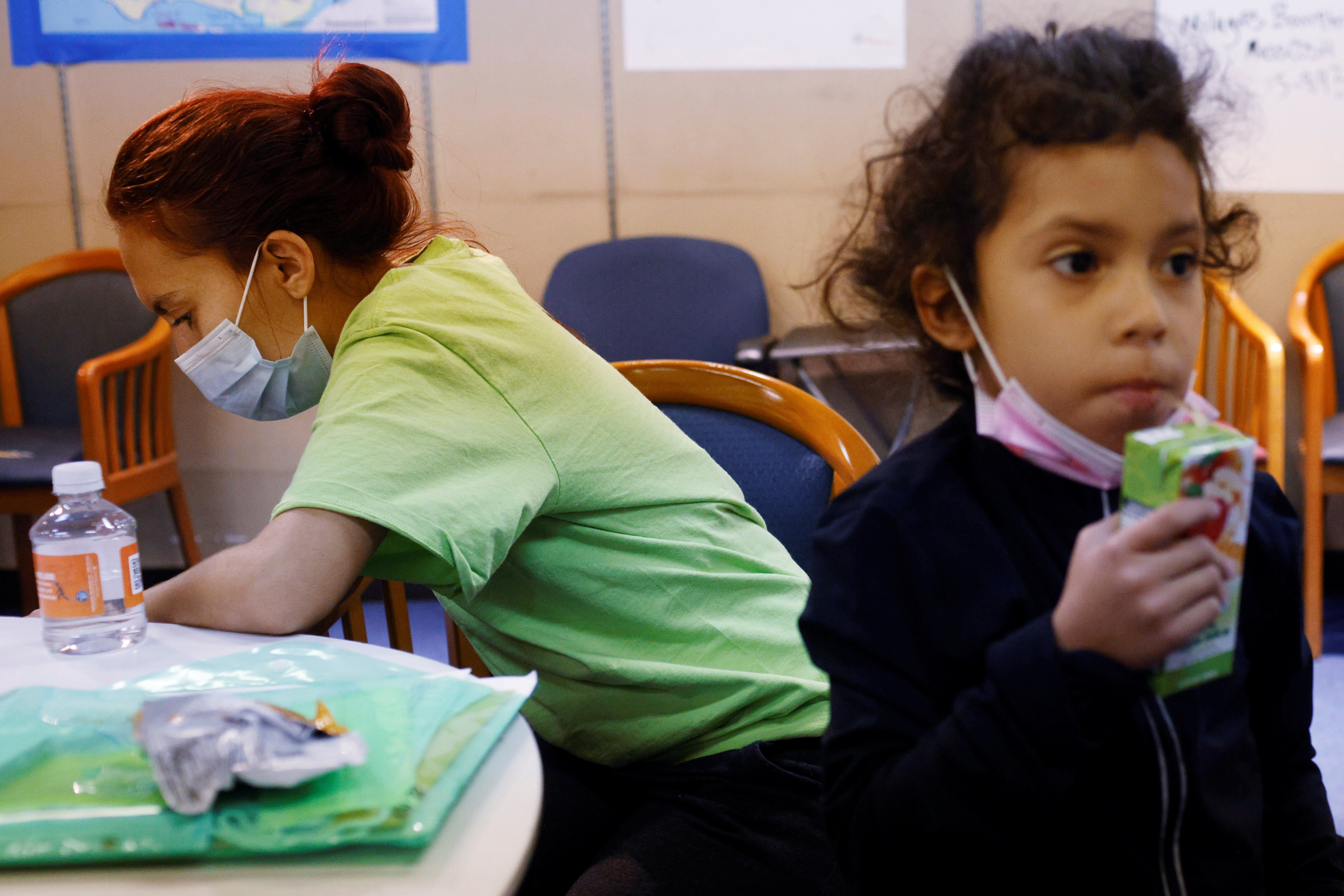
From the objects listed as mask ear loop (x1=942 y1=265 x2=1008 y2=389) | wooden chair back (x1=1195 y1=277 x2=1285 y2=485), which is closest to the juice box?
mask ear loop (x1=942 y1=265 x2=1008 y2=389)

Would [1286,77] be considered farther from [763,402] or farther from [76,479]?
[76,479]

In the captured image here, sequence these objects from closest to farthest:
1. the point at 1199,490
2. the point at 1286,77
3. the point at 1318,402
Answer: the point at 1199,490
the point at 1318,402
the point at 1286,77

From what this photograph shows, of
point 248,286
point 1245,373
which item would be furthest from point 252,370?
point 1245,373

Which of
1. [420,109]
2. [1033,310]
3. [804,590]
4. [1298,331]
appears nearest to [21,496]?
[420,109]

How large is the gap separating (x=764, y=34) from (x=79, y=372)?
1879 mm

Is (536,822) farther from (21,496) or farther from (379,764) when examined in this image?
(21,496)

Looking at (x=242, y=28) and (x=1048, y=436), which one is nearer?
(x=1048, y=436)

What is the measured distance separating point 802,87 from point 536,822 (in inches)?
101

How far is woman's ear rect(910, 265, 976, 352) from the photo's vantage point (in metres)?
0.67

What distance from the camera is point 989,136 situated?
63cm

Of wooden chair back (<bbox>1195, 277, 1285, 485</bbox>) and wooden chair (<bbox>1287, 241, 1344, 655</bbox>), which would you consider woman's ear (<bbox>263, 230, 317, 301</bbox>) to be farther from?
wooden chair (<bbox>1287, 241, 1344, 655</bbox>)

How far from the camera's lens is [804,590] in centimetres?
106

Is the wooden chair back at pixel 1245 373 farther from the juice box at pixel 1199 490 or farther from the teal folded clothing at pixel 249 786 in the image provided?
the teal folded clothing at pixel 249 786

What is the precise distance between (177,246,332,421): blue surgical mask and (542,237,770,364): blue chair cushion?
1.50 metres
